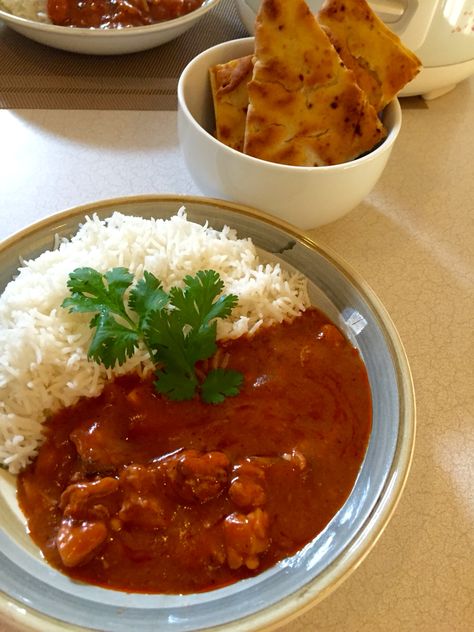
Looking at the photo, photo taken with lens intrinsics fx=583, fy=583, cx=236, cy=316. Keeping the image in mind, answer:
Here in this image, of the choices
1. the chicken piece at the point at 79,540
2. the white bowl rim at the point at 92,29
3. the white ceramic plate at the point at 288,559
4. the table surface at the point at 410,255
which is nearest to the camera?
the white ceramic plate at the point at 288,559

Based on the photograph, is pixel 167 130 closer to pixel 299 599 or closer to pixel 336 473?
pixel 336 473

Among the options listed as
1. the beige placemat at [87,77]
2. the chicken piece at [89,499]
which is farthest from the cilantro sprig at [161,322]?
the beige placemat at [87,77]

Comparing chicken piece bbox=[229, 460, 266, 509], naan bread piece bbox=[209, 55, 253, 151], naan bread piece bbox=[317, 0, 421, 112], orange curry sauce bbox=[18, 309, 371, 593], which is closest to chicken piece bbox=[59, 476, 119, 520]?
orange curry sauce bbox=[18, 309, 371, 593]

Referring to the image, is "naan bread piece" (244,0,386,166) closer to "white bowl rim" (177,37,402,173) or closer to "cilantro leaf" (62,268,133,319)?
"white bowl rim" (177,37,402,173)

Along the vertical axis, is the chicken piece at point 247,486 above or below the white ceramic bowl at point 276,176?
below

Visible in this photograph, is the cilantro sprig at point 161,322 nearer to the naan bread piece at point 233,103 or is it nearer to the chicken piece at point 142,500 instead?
the chicken piece at point 142,500

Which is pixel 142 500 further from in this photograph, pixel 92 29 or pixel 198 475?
pixel 92 29

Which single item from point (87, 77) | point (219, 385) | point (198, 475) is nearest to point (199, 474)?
point (198, 475)
